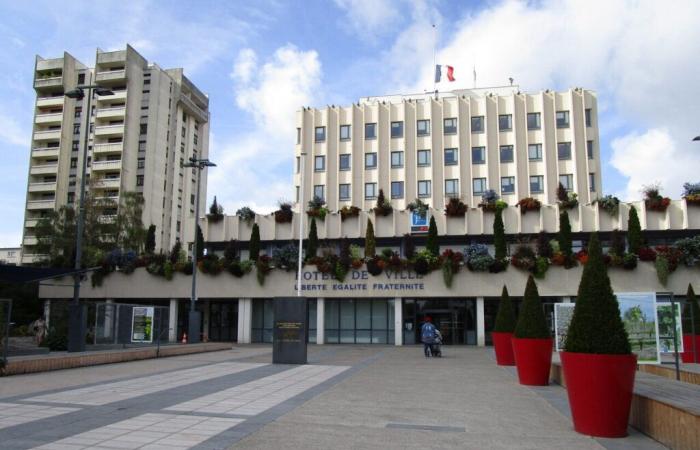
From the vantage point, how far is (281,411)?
10141mm

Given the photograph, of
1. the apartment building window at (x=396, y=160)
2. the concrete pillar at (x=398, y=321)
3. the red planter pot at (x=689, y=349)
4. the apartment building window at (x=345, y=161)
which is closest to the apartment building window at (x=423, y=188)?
the apartment building window at (x=396, y=160)

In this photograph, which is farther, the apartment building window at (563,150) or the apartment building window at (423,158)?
the apartment building window at (423,158)

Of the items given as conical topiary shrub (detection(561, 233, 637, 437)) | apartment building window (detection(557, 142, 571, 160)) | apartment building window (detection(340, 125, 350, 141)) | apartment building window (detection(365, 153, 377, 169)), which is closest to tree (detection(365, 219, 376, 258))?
apartment building window (detection(365, 153, 377, 169))

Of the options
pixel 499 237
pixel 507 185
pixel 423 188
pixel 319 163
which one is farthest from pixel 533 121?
pixel 319 163

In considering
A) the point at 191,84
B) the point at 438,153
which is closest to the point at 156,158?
the point at 191,84

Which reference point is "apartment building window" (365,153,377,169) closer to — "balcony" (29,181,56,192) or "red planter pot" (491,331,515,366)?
"red planter pot" (491,331,515,366)

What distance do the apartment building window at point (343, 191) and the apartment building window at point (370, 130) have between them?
4866mm

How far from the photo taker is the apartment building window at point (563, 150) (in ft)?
163

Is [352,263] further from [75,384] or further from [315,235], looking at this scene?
[75,384]

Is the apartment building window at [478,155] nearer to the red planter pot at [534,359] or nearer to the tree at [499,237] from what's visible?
the tree at [499,237]

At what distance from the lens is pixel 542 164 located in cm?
4978

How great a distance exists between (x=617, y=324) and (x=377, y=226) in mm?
32470

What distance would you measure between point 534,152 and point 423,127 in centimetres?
978

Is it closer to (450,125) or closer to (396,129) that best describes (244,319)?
(396,129)
